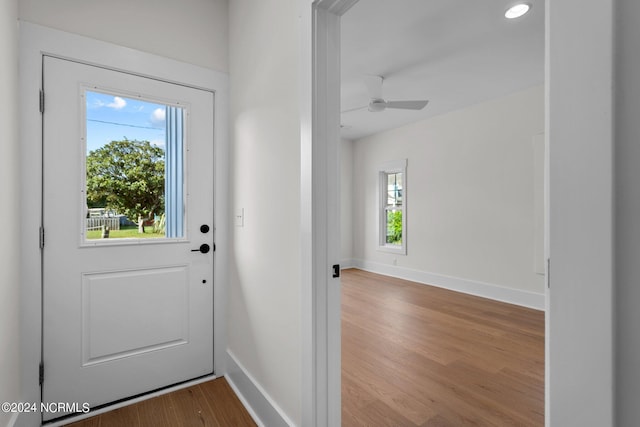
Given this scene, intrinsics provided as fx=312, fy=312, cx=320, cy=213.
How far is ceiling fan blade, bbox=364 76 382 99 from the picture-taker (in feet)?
10.7

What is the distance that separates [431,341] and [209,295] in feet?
6.52

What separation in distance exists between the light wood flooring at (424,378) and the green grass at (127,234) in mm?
1030

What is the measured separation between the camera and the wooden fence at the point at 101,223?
1.85m

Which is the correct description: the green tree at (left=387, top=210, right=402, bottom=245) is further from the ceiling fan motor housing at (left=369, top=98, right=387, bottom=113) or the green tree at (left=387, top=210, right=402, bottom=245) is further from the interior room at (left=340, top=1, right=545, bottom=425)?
the ceiling fan motor housing at (left=369, top=98, right=387, bottom=113)

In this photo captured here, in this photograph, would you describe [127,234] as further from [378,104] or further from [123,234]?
[378,104]

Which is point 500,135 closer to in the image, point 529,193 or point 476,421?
point 529,193

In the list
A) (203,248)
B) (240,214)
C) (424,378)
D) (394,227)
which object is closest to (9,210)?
(203,248)

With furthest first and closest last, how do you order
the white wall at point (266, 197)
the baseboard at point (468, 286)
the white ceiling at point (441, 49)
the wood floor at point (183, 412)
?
the baseboard at point (468, 286) < the white ceiling at point (441, 49) < the wood floor at point (183, 412) < the white wall at point (266, 197)

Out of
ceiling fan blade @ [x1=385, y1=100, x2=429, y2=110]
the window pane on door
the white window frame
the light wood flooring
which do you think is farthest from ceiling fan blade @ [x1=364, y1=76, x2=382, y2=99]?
the light wood flooring

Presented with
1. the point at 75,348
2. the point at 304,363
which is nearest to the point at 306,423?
the point at 304,363

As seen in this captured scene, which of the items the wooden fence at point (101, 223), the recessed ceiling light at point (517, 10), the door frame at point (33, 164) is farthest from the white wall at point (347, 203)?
the door frame at point (33, 164)

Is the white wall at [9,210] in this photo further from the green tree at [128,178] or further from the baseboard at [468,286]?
the baseboard at [468,286]

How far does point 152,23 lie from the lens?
79.0 inches

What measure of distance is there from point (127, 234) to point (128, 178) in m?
0.35
